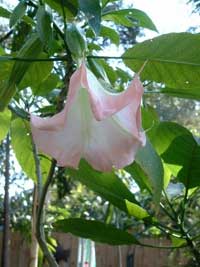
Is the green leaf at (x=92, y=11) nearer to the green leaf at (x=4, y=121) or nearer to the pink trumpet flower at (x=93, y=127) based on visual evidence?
the pink trumpet flower at (x=93, y=127)

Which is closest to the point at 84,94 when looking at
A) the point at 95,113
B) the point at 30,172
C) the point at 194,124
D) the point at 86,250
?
the point at 95,113

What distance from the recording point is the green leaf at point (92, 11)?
0.44 meters

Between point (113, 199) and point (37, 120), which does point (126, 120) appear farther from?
point (113, 199)

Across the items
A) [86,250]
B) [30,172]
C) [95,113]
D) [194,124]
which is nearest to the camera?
[95,113]

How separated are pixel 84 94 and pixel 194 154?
0.18 m

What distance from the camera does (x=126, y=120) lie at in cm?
34

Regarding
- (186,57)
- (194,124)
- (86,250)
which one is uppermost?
(194,124)

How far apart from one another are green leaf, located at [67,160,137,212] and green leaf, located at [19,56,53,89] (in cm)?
11

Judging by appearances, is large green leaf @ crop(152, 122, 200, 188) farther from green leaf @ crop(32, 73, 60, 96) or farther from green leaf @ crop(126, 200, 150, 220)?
green leaf @ crop(32, 73, 60, 96)

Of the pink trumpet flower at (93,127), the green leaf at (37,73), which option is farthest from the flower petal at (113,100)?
the green leaf at (37,73)

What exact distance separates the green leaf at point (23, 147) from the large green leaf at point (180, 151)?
0.19 m

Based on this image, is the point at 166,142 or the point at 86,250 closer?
the point at 166,142

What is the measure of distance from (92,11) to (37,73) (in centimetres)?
14

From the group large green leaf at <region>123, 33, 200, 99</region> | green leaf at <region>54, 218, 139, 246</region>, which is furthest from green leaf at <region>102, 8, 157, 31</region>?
green leaf at <region>54, 218, 139, 246</region>
